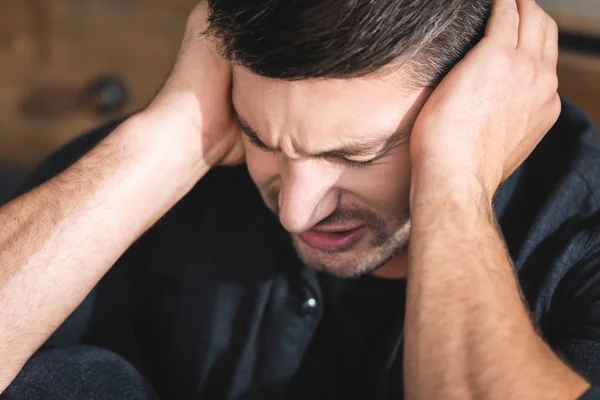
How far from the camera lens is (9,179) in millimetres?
1806

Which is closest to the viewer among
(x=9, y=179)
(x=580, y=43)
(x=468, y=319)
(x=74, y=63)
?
(x=468, y=319)

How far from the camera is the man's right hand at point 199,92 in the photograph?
1.25m

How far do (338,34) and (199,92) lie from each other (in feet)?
1.18

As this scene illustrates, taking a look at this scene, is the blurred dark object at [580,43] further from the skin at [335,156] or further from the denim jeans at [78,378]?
the denim jeans at [78,378]

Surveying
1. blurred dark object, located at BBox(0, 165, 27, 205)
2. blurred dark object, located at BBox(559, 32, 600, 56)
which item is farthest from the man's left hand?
blurred dark object, located at BBox(559, 32, 600, 56)

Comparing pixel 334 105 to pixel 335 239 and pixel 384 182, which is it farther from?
pixel 335 239

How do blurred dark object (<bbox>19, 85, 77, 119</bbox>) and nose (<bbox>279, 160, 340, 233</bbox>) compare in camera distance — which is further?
blurred dark object (<bbox>19, 85, 77, 119</bbox>)

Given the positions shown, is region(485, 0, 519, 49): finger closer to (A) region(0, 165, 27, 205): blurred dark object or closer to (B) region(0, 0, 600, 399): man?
(B) region(0, 0, 600, 399): man

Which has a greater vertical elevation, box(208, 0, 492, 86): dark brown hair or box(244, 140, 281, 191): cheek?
box(208, 0, 492, 86): dark brown hair

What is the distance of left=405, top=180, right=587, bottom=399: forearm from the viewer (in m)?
0.90

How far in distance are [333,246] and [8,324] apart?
0.50 metres

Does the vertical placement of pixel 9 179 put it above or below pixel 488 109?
below

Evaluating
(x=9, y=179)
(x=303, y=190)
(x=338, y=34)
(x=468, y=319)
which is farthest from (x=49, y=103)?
(x=468, y=319)

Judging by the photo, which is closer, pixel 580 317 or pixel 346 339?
pixel 580 317
